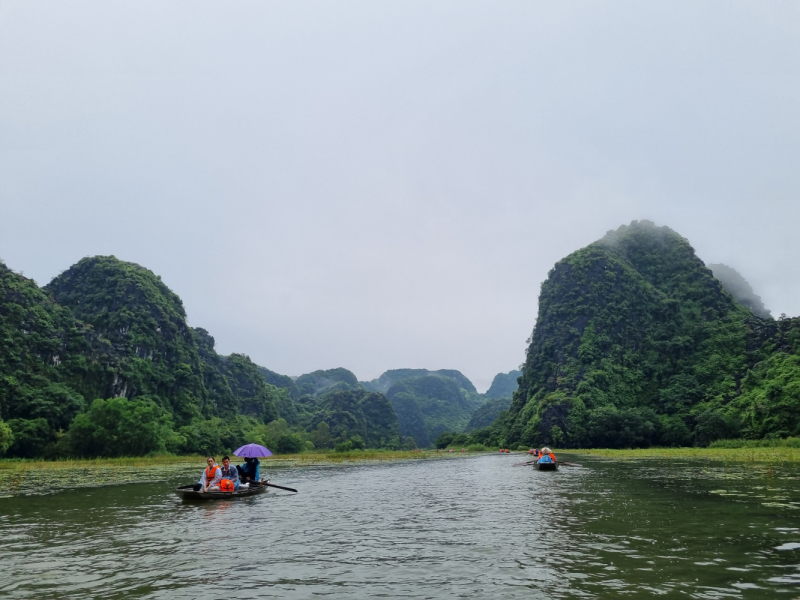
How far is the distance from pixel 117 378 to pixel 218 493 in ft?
203

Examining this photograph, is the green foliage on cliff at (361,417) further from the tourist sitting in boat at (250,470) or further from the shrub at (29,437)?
the tourist sitting in boat at (250,470)

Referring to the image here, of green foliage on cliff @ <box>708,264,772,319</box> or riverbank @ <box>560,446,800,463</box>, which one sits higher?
green foliage on cliff @ <box>708,264,772,319</box>

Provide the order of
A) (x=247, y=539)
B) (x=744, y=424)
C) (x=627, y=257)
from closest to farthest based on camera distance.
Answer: (x=247, y=539), (x=744, y=424), (x=627, y=257)

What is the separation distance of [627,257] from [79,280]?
100241mm

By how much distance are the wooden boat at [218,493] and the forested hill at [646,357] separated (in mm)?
57063

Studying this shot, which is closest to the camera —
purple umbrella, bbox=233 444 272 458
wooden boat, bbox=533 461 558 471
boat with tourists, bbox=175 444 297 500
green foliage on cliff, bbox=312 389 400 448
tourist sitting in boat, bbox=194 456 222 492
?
boat with tourists, bbox=175 444 297 500

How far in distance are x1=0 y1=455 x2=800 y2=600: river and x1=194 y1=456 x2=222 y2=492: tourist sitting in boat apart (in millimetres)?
992

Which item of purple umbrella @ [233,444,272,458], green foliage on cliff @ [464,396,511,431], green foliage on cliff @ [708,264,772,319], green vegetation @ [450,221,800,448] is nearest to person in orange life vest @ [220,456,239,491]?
purple umbrella @ [233,444,272,458]

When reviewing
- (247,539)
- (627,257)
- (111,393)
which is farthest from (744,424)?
(111,393)

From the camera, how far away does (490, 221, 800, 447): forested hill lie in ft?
228

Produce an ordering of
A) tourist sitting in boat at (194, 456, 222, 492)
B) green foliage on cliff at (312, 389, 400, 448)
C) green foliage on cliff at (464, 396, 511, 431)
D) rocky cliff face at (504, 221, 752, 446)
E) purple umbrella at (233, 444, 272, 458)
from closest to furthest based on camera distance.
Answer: tourist sitting in boat at (194, 456, 222, 492) → purple umbrella at (233, 444, 272, 458) → rocky cliff face at (504, 221, 752, 446) → green foliage on cliff at (312, 389, 400, 448) → green foliage on cliff at (464, 396, 511, 431)

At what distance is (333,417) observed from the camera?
120188 millimetres

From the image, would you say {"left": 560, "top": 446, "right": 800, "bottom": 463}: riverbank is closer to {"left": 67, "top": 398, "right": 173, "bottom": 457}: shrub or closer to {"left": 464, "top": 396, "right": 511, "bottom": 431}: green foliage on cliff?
{"left": 67, "top": 398, "right": 173, "bottom": 457}: shrub

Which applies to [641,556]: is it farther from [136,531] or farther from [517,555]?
[136,531]
